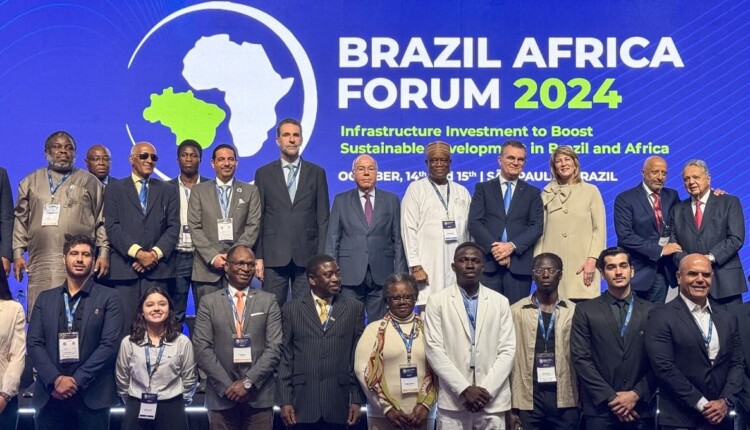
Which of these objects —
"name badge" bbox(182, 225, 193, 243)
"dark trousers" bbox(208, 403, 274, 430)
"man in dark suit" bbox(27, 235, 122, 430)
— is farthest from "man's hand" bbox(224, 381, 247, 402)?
"name badge" bbox(182, 225, 193, 243)

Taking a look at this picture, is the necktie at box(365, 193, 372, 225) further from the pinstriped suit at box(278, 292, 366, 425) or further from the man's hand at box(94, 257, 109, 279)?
the man's hand at box(94, 257, 109, 279)

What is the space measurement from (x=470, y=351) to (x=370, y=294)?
51.6 inches

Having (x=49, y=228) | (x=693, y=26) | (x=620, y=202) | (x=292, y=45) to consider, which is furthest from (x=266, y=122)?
(x=693, y=26)

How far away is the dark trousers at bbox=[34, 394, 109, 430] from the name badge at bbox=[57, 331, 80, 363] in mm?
233

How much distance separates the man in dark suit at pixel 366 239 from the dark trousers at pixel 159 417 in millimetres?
1494

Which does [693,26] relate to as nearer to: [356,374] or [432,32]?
[432,32]

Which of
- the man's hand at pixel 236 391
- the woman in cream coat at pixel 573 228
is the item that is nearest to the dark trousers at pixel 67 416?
the man's hand at pixel 236 391

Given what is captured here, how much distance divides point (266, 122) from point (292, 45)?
657 mm

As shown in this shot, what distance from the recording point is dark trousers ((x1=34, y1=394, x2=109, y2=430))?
6.33 m

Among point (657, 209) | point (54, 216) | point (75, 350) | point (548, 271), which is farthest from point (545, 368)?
point (54, 216)

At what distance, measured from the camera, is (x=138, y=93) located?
8742 millimetres

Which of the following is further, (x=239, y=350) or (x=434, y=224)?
(x=434, y=224)

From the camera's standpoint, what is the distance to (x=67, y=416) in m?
6.35

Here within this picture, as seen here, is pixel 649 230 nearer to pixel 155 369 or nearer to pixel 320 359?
pixel 320 359
